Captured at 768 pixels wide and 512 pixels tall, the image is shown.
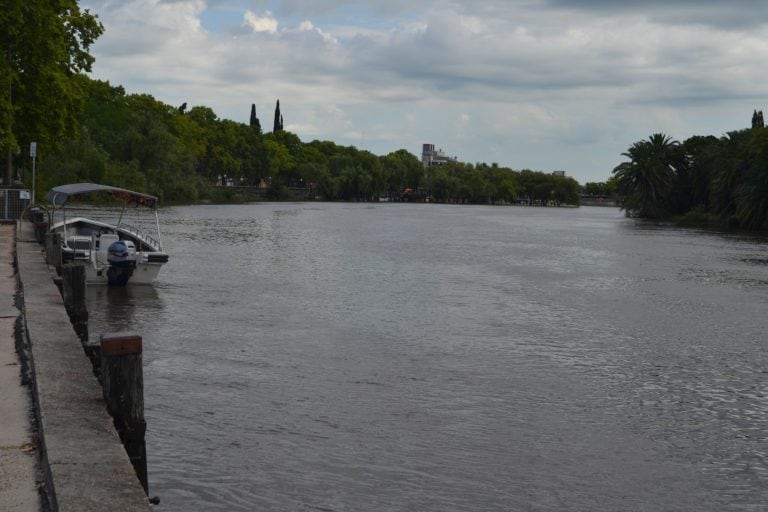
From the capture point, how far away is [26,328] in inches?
516

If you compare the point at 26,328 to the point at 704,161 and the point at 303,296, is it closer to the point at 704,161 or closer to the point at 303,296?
the point at 303,296

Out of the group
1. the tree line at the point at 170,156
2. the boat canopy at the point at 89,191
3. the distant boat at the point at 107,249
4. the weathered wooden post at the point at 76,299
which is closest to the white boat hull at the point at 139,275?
the distant boat at the point at 107,249

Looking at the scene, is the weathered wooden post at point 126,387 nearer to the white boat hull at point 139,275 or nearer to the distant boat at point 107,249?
the distant boat at point 107,249

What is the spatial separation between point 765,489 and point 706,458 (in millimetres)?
1230

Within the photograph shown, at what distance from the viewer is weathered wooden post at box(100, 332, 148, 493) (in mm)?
8758

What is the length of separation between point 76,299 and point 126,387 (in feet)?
24.9

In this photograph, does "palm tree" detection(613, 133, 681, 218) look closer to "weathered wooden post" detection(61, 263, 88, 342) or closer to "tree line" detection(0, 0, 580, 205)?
"tree line" detection(0, 0, 580, 205)

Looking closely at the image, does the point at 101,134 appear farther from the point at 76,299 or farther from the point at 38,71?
the point at 76,299

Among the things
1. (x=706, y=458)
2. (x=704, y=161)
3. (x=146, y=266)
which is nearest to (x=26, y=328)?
(x=706, y=458)

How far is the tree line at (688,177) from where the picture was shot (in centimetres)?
10100

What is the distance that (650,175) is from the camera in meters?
121

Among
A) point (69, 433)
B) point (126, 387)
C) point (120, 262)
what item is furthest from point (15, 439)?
point (120, 262)

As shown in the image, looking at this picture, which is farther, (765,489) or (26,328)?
(26,328)

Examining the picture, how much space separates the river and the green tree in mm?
12053
